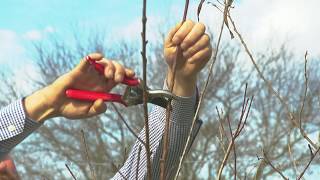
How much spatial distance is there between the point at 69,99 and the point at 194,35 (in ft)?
1.05

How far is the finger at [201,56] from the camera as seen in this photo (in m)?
1.35

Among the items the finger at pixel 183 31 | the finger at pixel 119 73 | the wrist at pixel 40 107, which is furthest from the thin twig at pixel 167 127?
the wrist at pixel 40 107

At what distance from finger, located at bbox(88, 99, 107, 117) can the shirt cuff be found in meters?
0.17

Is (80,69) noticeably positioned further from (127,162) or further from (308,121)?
(308,121)

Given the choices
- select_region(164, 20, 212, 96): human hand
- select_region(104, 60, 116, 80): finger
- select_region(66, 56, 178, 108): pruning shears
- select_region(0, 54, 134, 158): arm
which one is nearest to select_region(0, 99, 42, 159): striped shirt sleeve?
select_region(0, 54, 134, 158): arm

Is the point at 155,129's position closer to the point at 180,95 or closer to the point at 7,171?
the point at 180,95

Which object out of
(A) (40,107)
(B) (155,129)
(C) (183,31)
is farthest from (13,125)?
(C) (183,31)

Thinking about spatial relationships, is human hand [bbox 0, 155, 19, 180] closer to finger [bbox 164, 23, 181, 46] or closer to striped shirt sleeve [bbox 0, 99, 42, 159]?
striped shirt sleeve [bbox 0, 99, 42, 159]

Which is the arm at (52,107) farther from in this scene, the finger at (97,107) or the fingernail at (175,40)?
the fingernail at (175,40)

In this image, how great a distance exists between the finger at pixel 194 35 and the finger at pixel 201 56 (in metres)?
0.03

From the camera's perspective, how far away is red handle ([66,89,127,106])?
142 centimetres

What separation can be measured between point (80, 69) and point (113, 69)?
3.6 inches

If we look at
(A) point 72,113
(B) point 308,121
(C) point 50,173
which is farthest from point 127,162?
(C) point 50,173

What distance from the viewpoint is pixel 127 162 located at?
170 centimetres
